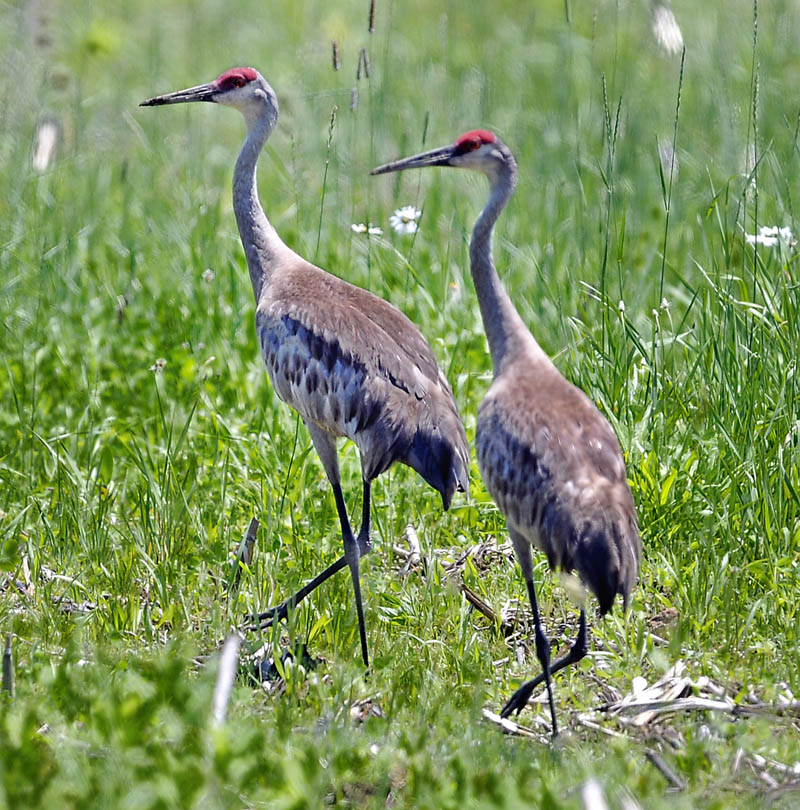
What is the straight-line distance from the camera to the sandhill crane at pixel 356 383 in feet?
14.5

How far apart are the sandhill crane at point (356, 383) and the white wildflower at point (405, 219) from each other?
0.80 meters

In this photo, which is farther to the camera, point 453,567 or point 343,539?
point 453,567

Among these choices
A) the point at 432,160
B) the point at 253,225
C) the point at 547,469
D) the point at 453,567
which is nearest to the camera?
the point at 547,469

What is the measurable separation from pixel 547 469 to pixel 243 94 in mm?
2444

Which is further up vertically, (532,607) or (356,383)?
(356,383)

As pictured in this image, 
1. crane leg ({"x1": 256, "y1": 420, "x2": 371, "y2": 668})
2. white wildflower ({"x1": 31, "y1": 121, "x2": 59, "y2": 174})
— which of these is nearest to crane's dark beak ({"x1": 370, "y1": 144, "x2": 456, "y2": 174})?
crane leg ({"x1": 256, "y1": 420, "x2": 371, "y2": 668})

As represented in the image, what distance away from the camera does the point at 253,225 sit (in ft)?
17.5

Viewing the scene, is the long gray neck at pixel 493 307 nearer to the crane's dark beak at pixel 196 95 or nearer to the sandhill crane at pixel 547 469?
the sandhill crane at pixel 547 469

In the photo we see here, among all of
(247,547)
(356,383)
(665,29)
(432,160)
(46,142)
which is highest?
(665,29)

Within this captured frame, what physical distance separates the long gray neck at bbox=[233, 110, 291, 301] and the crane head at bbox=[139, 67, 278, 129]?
0.13 m

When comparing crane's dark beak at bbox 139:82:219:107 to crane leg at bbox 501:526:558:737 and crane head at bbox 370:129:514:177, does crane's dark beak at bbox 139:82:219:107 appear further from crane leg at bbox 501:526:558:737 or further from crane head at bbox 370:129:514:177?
crane leg at bbox 501:526:558:737

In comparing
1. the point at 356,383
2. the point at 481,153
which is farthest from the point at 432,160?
the point at 356,383

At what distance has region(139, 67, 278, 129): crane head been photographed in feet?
17.8

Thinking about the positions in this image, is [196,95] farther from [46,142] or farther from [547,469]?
[46,142]
